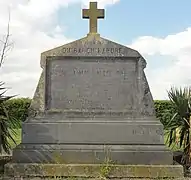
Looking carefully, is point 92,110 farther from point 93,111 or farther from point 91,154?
point 91,154

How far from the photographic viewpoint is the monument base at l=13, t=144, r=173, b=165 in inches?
274

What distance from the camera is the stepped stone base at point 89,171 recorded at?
6691 mm

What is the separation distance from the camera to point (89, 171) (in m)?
6.72

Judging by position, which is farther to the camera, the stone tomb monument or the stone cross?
the stone cross

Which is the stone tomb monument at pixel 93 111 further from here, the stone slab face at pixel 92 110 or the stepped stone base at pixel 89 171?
the stepped stone base at pixel 89 171

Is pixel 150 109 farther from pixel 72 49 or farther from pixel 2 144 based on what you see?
pixel 2 144

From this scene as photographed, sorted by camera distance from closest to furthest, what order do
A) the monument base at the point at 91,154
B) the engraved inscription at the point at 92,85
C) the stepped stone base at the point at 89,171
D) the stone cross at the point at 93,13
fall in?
1. the stepped stone base at the point at 89,171
2. the monument base at the point at 91,154
3. the engraved inscription at the point at 92,85
4. the stone cross at the point at 93,13

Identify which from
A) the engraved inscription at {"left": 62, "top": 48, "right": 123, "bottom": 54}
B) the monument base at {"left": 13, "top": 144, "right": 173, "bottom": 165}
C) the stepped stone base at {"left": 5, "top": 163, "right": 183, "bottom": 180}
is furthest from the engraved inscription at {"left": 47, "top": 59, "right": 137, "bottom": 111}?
the stepped stone base at {"left": 5, "top": 163, "right": 183, "bottom": 180}

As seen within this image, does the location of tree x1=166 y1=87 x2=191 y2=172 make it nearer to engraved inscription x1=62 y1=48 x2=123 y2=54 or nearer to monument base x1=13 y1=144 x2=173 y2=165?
monument base x1=13 y1=144 x2=173 y2=165

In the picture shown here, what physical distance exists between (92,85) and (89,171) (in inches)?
62.7

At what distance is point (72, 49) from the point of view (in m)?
7.46

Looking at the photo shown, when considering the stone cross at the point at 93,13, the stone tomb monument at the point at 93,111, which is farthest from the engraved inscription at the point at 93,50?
the stone cross at the point at 93,13

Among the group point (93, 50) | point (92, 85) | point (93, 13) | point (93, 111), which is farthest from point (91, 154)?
point (93, 13)

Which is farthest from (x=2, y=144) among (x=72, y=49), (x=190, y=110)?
(x=190, y=110)
